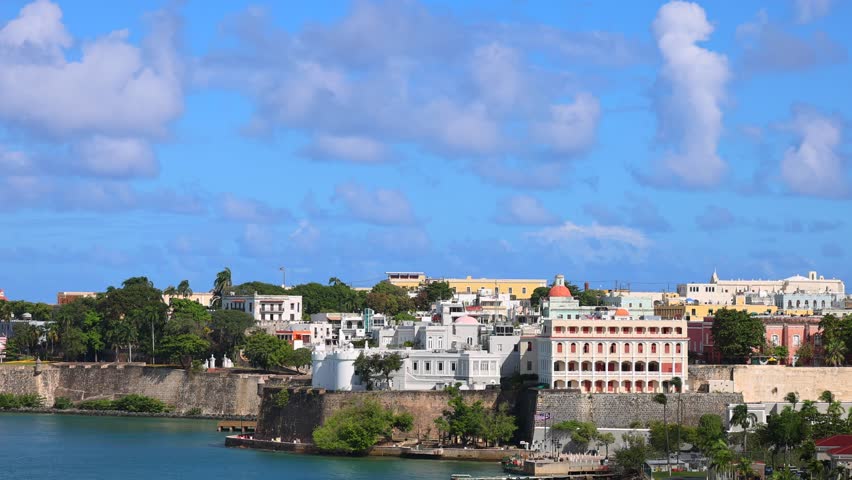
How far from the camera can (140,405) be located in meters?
94.4

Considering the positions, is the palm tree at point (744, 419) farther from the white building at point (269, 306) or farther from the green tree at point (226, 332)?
the white building at point (269, 306)

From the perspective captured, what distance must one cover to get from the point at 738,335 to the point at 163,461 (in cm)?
2801

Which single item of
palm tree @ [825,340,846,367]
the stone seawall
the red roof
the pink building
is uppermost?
the pink building

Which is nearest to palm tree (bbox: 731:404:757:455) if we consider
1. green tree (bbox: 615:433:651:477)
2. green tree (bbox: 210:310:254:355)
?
green tree (bbox: 615:433:651:477)

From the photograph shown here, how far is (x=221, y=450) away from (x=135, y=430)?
11.8 meters

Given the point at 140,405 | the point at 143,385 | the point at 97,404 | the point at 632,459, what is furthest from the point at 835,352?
the point at 97,404

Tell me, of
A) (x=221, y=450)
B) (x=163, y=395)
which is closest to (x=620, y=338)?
(x=221, y=450)

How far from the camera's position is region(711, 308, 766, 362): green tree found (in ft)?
257

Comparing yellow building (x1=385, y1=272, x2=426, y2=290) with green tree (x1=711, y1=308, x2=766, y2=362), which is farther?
yellow building (x1=385, y1=272, x2=426, y2=290)

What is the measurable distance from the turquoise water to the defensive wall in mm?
13283

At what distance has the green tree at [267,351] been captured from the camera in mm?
92625

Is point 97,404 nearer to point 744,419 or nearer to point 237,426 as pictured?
point 237,426

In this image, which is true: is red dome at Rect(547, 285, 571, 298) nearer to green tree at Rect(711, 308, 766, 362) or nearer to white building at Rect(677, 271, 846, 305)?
green tree at Rect(711, 308, 766, 362)

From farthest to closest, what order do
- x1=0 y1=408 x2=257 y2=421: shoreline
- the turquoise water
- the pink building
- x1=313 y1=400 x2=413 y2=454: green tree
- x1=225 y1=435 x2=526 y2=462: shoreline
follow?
x1=0 y1=408 x2=257 y2=421: shoreline < the pink building < x1=313 y1=400 x2=413 y2=454: green tree < x1=225 y1=435 x2=526 y2=462: shoreline < the turquoise water
